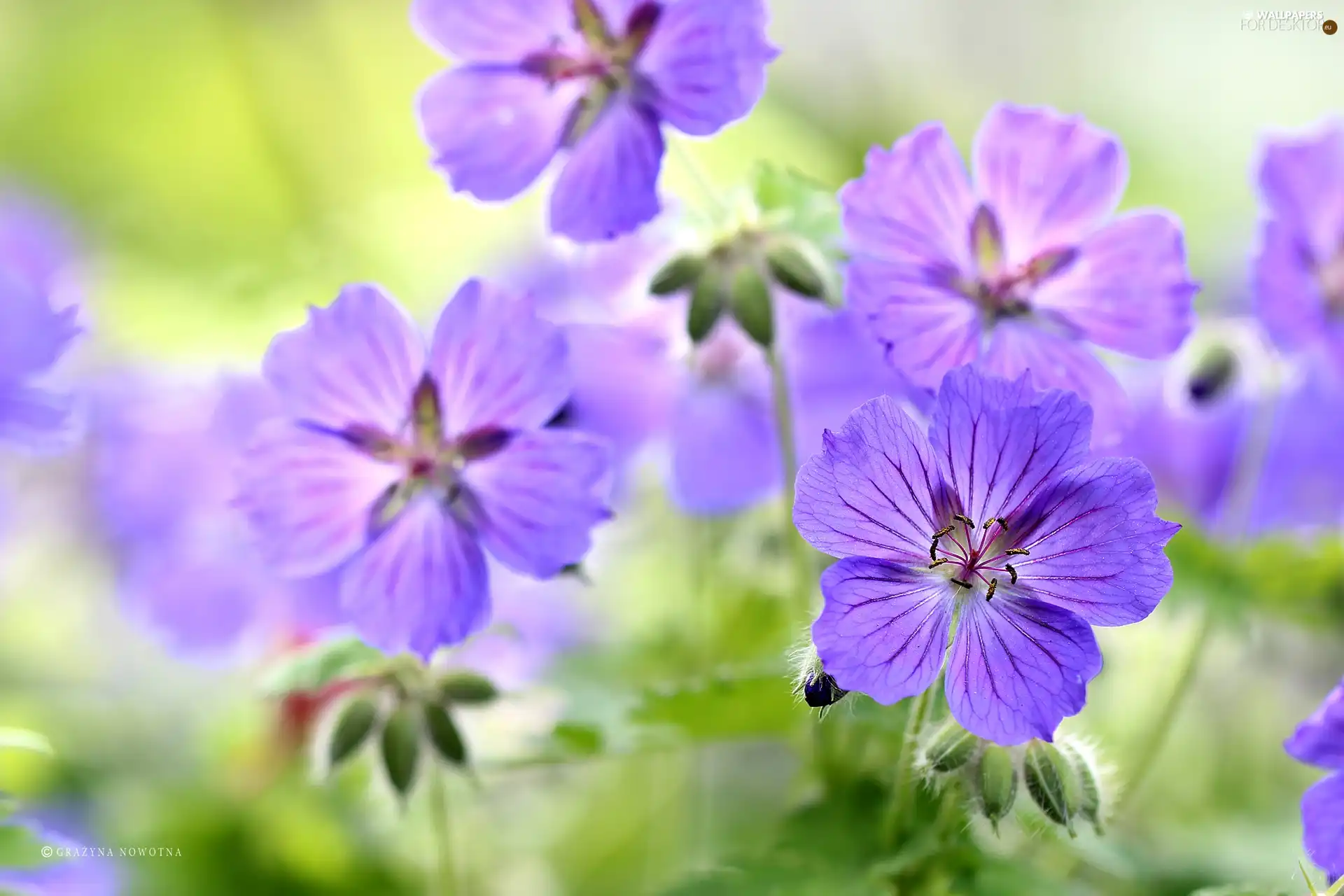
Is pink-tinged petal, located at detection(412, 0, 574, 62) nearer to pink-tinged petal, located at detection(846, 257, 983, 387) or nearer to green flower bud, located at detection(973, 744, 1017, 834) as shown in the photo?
pink-tinged petal, located at detection(846, 257, 983, 387)

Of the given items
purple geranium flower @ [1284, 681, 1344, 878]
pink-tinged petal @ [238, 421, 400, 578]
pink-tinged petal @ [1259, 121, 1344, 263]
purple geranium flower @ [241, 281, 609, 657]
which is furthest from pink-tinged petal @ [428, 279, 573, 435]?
pink-tinged petal @ [1259, 121, 1344, 263]

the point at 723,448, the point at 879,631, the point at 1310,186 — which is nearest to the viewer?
the point at 879,631

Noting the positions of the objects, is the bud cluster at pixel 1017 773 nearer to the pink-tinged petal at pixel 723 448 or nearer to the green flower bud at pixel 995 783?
the green flower bud at pixel 995 783

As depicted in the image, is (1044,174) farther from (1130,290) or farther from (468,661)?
(468,661)

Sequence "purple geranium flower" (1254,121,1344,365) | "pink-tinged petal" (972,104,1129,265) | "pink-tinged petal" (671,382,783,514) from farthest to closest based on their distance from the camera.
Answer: "pink-tinged petal" (671,382,783,514)
"purple geranium flower" (1254,121,1344,365)
"pink-tinged petal" (972,104,1129,265)

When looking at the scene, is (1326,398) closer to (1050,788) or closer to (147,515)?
(1050,788)

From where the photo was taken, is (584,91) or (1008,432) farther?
(584,91)

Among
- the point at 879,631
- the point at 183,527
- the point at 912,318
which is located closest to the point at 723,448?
the point at 912,318
